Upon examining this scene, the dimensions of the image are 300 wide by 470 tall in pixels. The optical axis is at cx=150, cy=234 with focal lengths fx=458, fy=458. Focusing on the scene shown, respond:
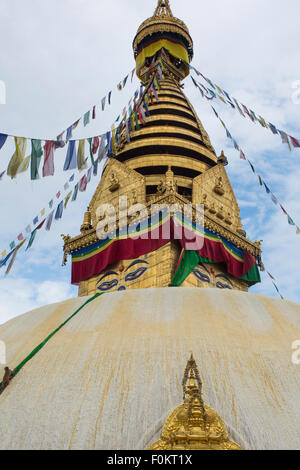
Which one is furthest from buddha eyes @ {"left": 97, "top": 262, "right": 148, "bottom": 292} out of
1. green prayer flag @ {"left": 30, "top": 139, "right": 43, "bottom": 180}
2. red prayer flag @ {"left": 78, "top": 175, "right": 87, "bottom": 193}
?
green prayer flag @ {"left": 30, "top": 139, "right": 43, "bottom": 180}

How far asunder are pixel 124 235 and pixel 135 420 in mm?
7854

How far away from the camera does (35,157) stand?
7.64m

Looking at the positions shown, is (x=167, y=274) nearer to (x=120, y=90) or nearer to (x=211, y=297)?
(x=211, y=297)

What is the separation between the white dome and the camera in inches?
183

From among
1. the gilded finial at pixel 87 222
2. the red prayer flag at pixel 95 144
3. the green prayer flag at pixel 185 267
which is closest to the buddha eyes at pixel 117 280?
the green prayer flag at pixel 185 267

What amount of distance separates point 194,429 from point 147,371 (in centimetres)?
108

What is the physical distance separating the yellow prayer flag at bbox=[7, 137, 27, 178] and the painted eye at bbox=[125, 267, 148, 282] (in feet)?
16.5

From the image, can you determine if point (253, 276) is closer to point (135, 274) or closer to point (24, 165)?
point (135, 274)

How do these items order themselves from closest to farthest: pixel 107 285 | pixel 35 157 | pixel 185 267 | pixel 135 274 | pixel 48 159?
pixel 35 157 < pixel 48 159 < pixel 185 267 < pixel 135 274 < pixel 107 285

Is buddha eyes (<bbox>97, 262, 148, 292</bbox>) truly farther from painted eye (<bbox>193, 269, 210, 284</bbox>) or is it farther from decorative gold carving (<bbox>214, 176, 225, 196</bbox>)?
decorative gold carving (<bbox>214, 176, 225, 196</bbox>)

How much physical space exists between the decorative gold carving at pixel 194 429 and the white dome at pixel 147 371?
0.63 feet

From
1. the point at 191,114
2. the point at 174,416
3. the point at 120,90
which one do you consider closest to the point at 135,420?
the point at 174,416

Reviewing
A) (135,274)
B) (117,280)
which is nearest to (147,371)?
(135,274)

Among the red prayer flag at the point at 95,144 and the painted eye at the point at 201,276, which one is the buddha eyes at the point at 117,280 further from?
the red prayer flag at the point at 95,144
